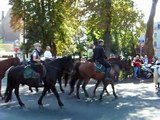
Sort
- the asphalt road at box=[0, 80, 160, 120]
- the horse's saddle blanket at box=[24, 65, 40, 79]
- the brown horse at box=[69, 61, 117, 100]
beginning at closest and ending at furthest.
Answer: the asphalt road at box=[0, 80, 160, 120] < the horse's saddle blanket at box=[24, 65, 40, 79] < the brown horse at box=[69, 61, 117, 100]

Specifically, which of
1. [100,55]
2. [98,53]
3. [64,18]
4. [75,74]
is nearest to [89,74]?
[75,74]

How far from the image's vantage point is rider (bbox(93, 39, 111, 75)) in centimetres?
1725

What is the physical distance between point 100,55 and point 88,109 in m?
3.28

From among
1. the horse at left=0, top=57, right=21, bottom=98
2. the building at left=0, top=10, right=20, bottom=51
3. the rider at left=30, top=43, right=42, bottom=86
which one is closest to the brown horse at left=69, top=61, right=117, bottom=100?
the horse at left=0, top=57, right=21, bottom=98

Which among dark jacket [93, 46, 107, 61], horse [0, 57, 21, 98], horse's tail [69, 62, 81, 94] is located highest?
dark jacket [93, 46, 107, 61]

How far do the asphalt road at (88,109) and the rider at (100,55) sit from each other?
4.44ft

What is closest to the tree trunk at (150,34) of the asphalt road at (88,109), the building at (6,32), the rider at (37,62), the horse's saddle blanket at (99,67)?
the asphalt road at (88,109)

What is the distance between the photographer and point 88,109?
48.5 feet

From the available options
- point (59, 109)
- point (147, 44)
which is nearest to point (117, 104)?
point (59, 109)

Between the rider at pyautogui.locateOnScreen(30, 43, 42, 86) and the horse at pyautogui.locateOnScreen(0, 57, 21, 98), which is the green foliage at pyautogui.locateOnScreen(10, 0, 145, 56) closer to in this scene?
the horse at pyautogui.locateOnScreen(0, 57, 21, 98)

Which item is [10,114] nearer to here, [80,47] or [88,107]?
[88,107]

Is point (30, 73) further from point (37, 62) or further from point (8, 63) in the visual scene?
point (8, 63)

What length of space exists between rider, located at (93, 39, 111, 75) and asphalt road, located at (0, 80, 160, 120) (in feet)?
4.44

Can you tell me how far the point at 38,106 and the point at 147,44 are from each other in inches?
768
